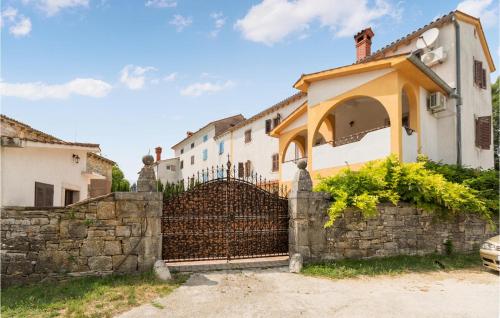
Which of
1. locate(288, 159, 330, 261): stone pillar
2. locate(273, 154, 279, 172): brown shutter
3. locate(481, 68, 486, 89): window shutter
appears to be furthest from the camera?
locate(273, 154, 279, 172): brown shutter

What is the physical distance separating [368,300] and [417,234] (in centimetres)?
410

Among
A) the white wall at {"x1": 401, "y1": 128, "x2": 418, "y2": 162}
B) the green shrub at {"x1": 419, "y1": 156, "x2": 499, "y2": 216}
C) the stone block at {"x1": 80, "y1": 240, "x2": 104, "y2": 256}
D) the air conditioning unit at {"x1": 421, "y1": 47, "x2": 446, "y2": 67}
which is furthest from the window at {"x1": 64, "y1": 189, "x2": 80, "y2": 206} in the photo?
the air conditioning unit at {"x1": 421, "y1": 47, "x2": 446, "y2": 67}

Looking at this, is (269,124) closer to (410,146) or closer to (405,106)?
(405,106)

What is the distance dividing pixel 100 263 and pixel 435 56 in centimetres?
1404

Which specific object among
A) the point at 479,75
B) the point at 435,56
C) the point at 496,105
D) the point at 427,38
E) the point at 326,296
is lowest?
the point at 326,296

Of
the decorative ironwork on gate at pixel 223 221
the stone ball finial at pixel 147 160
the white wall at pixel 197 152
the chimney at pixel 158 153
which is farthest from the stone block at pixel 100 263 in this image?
the chimney at pixel 158 153

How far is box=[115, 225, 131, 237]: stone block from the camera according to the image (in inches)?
264

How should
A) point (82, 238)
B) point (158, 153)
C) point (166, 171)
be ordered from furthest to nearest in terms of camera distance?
1. point (158, 153)
2. point (166, 171)
3. point (82, 238)

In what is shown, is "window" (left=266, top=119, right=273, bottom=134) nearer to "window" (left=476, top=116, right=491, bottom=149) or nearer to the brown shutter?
the brown shutter

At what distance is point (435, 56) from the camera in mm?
13047

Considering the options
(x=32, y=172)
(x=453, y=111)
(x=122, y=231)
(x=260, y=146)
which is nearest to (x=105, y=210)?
(x=122, y=231)

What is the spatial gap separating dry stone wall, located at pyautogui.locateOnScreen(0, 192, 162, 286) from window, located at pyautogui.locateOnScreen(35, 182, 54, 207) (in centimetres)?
395

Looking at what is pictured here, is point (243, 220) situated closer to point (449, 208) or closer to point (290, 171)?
point (449, 208)

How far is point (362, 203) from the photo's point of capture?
7.71 m
